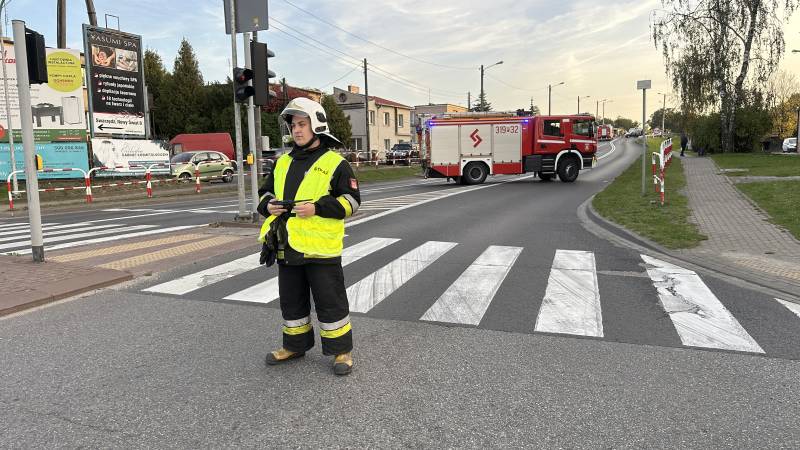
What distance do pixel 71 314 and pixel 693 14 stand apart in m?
38.1

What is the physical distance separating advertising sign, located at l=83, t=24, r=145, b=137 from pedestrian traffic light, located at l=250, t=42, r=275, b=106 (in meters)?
18.6

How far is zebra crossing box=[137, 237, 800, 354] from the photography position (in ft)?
15.9

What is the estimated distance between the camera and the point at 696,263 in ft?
→ 24.7

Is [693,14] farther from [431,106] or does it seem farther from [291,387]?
[431,106]

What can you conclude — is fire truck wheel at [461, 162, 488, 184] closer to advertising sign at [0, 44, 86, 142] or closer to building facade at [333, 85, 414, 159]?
advertising sign at [0, 44, 86, 142]

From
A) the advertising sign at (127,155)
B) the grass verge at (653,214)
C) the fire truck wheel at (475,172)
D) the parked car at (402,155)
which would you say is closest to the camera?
the grass verge at (653,214)

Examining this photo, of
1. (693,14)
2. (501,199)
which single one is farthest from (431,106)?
(501,199)

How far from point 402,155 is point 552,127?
21.9 metres

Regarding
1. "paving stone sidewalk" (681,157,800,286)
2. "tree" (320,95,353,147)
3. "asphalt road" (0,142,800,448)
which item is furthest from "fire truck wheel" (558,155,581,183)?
"tree" (320,95,353,147)

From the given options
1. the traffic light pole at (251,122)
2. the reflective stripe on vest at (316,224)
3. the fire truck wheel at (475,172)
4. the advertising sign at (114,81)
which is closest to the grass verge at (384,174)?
the fire truck wheel at (475,172)

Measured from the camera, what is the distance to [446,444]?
2.90 m

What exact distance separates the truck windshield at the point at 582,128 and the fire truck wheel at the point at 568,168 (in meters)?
1.25

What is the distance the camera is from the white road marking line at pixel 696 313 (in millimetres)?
4469

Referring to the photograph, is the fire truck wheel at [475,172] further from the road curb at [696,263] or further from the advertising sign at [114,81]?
the advertising sign at [114,81]
